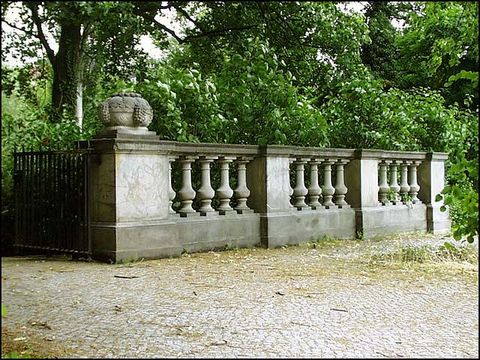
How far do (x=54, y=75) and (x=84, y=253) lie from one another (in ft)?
9.04

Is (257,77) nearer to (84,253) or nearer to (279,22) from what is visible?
(84,253)

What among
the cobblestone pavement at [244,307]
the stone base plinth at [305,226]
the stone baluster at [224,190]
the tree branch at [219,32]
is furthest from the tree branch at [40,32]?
the stone base plinth at [305,226]

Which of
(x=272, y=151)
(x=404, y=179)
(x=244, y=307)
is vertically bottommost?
(x=244, y=307)

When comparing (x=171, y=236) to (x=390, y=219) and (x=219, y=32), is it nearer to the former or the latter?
(x=219, y=32)

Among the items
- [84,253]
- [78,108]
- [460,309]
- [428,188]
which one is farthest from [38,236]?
[428,188]

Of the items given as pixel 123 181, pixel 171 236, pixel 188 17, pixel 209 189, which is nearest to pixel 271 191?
pixel 209 189

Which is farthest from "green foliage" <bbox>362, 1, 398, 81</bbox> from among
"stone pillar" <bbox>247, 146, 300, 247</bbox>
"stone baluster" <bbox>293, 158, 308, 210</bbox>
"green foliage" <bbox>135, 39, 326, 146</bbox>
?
"stone pillar" <bbox>247, 146, 300, 247</bbox>

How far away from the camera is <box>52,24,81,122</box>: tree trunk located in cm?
488

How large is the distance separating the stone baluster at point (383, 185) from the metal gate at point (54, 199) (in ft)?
19.0

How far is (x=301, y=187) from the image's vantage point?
10727 mm

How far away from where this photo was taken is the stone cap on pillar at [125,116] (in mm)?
8047

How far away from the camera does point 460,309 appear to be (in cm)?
570

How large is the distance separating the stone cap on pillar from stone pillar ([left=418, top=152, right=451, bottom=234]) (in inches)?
251

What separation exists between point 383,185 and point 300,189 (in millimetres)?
2185
